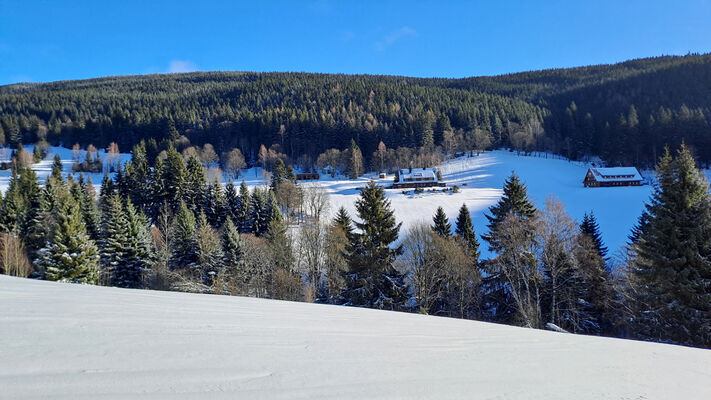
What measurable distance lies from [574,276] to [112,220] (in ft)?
118

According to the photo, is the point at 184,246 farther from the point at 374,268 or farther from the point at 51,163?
the point at 51,163

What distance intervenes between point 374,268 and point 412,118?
95.7 meters

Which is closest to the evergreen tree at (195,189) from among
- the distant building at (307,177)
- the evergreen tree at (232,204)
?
the evergreen tree at (232,204)

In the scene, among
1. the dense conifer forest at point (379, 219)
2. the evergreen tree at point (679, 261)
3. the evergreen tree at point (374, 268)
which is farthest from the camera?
the evergreen tree at point (374, 268)

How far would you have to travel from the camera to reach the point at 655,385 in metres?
3.14

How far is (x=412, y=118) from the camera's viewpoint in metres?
108

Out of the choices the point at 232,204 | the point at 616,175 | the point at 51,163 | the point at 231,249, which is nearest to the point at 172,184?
the point at 232,204

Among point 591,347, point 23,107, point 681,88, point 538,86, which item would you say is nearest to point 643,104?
point 681,88

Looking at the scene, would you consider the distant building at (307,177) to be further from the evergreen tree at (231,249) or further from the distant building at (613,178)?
the distant building at (613,178)

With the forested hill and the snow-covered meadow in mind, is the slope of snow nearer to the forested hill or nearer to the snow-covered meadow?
the snow-covered meadow

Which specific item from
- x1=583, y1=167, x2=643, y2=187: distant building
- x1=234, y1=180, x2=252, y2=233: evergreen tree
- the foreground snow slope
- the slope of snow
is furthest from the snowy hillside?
the slope of snow

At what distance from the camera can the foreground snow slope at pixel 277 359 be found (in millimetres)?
2023

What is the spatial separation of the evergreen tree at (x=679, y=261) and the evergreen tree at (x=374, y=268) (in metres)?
11.9

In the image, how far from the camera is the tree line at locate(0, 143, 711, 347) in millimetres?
13469
